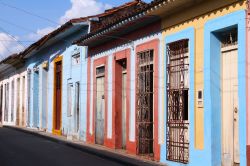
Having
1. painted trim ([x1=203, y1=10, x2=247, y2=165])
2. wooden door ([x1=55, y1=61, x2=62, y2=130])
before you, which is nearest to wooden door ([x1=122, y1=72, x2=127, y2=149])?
painted trim ([x1=203, y1=10, x2=247, y2=165])

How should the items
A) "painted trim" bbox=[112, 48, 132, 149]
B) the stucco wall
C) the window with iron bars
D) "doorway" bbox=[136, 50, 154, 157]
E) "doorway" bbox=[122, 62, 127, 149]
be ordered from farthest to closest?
"doorway" bbox=[122, 62, 127, 149]
"painted trim" bbox=[112, 48, 132, 149]
"doorway" bbox=[136, 50, 154, 157]
the window with iron bars
the stucco wall

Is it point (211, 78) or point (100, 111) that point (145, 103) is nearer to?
point (211, 78)

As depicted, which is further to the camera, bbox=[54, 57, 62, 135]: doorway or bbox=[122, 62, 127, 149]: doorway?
bbox=[54, 57, 62, 135]: doorway

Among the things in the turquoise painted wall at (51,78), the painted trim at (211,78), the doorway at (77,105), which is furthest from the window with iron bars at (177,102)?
the doorway at (77,105)

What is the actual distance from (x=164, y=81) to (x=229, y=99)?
265cm

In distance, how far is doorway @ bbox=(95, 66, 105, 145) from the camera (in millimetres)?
17234

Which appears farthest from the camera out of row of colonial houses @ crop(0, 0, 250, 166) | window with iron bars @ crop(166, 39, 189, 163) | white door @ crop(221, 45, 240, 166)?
window with iron bars @ crop(166, 39, 189, 163)

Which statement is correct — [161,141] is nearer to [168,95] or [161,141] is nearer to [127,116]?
[168,95]

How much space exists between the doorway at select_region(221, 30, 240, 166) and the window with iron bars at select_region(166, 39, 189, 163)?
132cm

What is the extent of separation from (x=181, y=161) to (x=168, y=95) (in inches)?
67.3

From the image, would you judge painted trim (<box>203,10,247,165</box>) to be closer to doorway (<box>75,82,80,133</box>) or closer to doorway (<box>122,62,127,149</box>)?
doorway (<box>122,62,127,149</box>)

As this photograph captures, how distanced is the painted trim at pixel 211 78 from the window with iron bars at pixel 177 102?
1.07 m

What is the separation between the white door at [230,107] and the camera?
9594 mm

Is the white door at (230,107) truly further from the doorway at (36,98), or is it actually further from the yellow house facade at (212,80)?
the doorway at (36,98)
